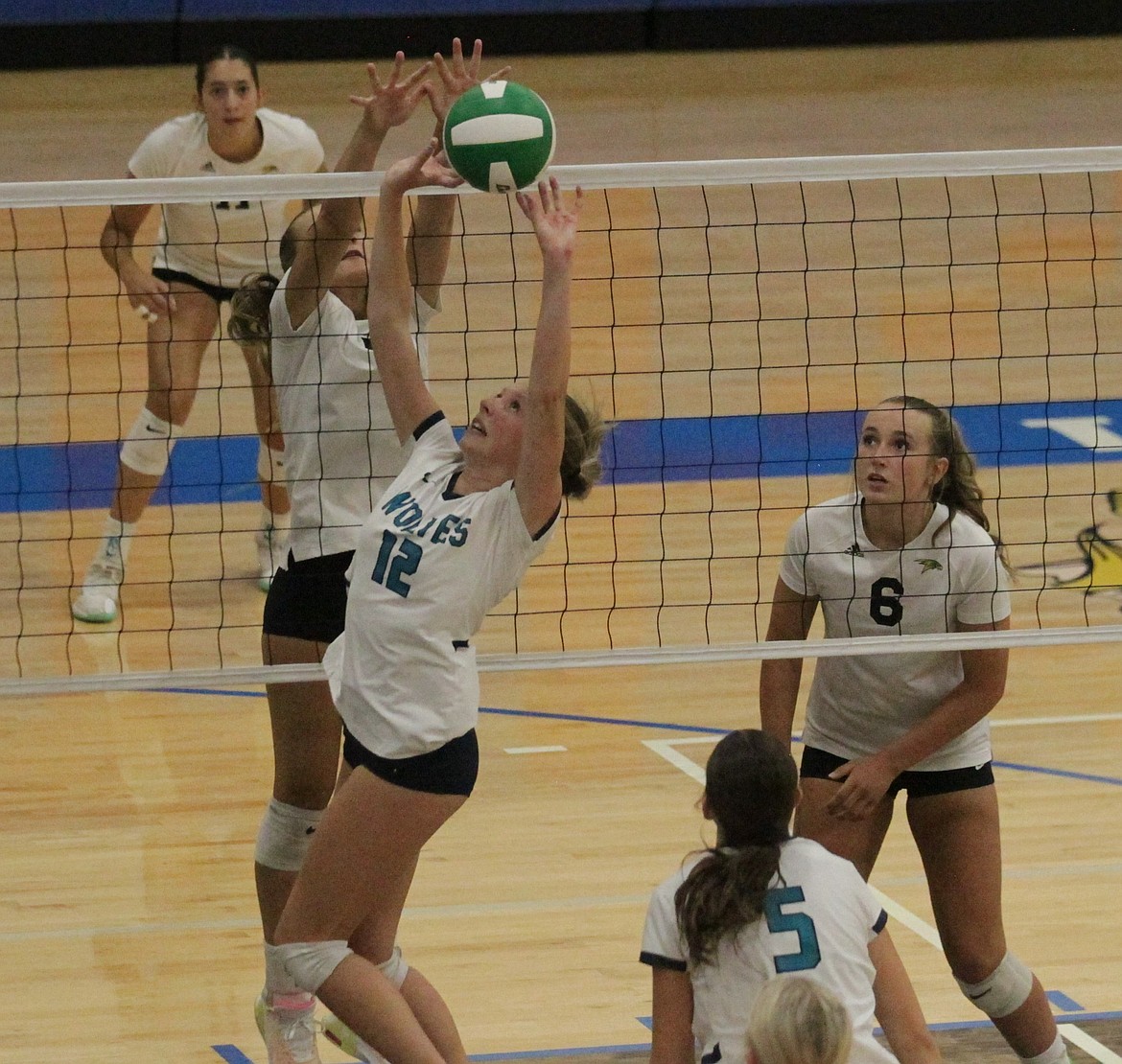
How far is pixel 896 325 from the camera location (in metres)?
13.1

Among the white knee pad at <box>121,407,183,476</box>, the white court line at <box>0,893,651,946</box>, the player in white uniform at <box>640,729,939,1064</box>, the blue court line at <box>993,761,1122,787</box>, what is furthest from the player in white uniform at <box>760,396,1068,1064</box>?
the white knee pad at <box>121,407,183,476</box>

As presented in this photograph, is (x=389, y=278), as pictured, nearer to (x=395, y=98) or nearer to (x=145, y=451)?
(x=395, y=98)

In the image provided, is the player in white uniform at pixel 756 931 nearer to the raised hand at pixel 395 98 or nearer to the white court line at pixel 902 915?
the white court line at pixel 902 915

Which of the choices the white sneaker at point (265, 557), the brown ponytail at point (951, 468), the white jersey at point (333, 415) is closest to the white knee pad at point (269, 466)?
the white sneaker at point (265, 557)

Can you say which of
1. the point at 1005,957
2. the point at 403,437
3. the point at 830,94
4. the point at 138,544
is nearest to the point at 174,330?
the point at 138,544

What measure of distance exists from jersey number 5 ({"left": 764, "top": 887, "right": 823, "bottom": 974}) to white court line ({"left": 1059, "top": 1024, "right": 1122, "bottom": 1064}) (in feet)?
5.51

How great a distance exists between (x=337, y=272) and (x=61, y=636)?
3.92 m

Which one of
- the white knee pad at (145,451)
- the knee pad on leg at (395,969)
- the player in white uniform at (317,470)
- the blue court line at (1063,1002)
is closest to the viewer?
the knee pad on leg at (395,969)

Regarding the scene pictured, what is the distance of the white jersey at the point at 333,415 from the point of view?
4926 mm

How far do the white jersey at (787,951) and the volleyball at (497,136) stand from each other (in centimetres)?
152

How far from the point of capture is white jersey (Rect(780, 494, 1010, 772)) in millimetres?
4609

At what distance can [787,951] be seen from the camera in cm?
353

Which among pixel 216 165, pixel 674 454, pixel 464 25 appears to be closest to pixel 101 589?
pixel 216 165

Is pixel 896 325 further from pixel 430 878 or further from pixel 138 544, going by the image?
pixel 430 878
